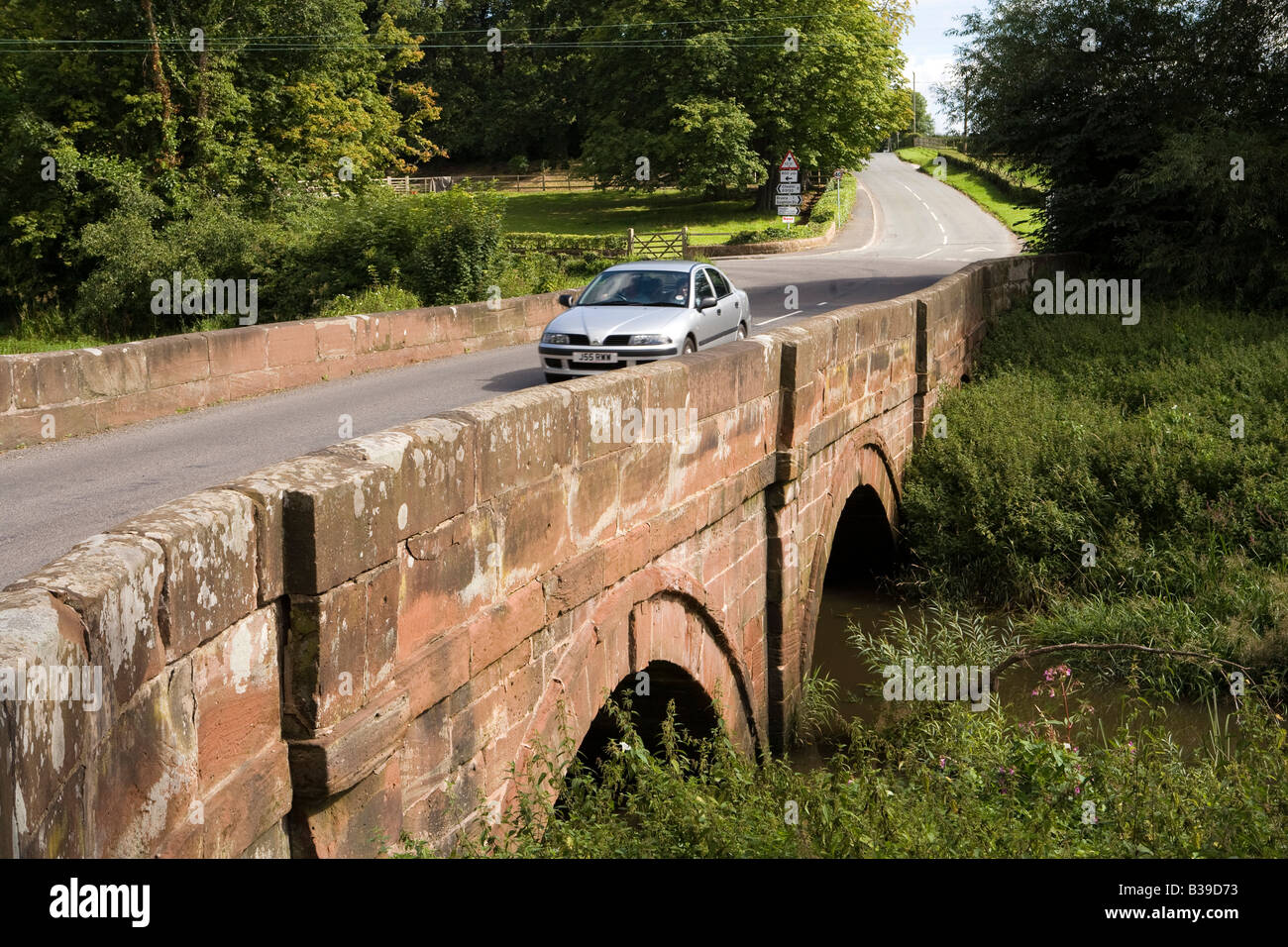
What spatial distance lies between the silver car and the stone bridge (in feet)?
16.5

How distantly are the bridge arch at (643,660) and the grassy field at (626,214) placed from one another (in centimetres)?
3570

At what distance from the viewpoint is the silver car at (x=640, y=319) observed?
42.8 feet

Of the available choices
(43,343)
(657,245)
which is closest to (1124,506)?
(43,343)

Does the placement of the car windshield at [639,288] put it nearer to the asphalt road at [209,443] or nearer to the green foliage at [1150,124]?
the asphalt road at [209,443]

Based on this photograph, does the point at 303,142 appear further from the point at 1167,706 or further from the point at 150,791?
the point at 150,791

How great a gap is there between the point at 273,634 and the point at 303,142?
28.8 m

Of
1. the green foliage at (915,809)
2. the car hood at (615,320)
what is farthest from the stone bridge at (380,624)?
the car hood at (615,320)

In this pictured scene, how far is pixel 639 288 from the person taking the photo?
1432cm

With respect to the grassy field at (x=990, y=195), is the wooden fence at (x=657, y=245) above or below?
below

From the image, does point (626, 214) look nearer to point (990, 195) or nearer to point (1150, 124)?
point (990, 195)

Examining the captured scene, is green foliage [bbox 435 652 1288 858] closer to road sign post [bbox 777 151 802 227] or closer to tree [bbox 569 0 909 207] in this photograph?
road sign post [bbox 777 151 802 227]

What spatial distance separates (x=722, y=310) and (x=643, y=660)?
879 centimetres

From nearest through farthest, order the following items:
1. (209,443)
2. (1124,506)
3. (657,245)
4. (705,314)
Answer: (209,443), (1124,506), (705,314), (657,245)

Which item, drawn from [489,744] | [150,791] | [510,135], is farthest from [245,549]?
[510,135]
